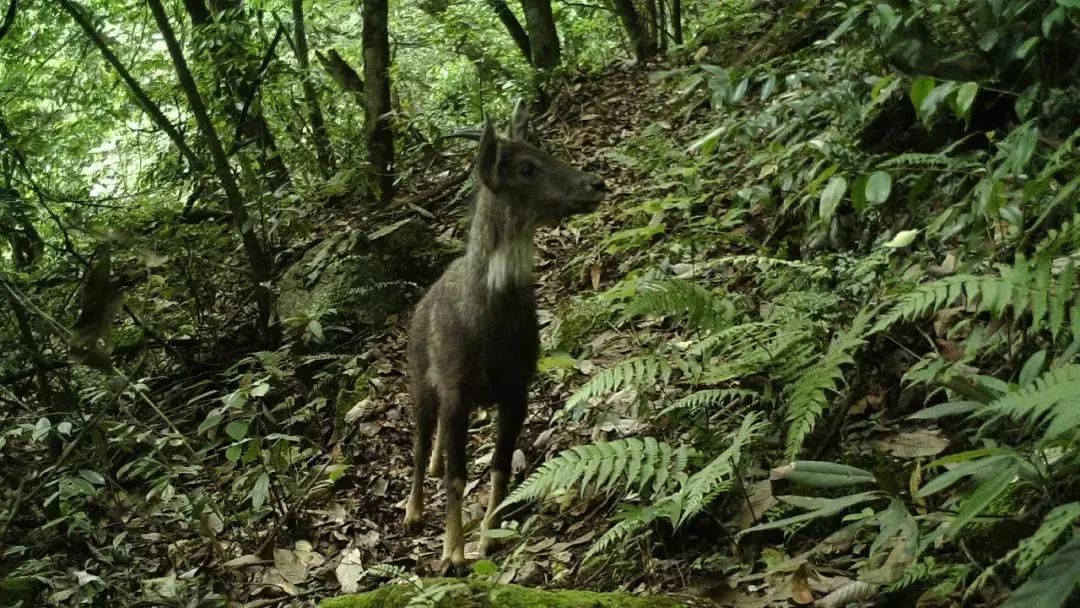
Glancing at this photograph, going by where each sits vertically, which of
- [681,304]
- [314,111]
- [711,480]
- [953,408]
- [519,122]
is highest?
[314,111]

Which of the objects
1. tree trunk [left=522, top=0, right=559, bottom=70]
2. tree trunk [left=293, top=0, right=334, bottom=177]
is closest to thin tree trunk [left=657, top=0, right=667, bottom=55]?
tree trunk [left=522, top=0, right=559, bottom=70]

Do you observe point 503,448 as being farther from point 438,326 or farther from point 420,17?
point 420,17

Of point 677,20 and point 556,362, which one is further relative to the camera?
point 677,20

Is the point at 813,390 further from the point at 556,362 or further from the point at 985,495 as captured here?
the point at 556,362

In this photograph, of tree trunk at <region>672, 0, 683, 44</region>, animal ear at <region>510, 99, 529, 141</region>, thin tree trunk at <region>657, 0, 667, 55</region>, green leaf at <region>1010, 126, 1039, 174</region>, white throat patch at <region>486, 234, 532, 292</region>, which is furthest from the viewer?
thin tree trunk at <region>657, 0, 667, 55</region>

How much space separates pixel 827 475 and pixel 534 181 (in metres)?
3.44

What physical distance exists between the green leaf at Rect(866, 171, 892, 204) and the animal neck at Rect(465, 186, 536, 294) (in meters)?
2.74

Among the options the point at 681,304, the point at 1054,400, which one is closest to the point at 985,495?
the point at 1054,400

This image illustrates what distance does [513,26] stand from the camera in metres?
15.3

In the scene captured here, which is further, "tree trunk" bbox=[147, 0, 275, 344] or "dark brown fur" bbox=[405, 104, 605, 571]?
"tree trunk" bbox=[147, 0, 275, 344]

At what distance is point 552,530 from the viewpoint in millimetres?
5363

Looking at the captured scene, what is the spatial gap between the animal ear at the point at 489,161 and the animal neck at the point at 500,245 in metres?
0.09

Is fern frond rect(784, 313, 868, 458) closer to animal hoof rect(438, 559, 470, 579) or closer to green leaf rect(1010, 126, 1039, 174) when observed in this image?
green leaf rect(1010, 126, 1039, 174)

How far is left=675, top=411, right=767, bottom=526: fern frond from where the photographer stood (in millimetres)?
3854
